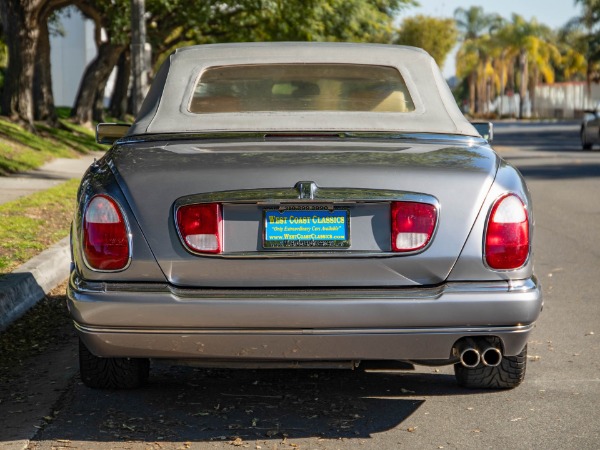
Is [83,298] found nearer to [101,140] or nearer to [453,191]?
[453,191]

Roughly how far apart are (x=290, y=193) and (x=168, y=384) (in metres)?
1.59

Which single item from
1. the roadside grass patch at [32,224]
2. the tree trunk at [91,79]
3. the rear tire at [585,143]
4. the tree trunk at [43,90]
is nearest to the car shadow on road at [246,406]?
the roadside grass patch at [32,224]

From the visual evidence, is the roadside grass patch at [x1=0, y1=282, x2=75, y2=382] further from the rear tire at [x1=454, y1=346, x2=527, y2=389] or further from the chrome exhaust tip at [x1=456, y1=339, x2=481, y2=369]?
the chrome exhaust tip at [x1=456, y1=339, x2=481, y2=369]

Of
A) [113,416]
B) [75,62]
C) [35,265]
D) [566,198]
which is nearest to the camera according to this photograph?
[113,416]

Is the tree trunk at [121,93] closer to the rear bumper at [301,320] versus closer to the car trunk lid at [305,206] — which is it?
the car trunk lid at [305,206]

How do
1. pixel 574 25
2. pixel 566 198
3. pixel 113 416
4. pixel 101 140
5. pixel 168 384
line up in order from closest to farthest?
pixel 113 416 < pixel 168 384 < pixel 101 140 < pixel 566 198 < pixel 574 25

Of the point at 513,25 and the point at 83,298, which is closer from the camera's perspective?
the point at 83,298

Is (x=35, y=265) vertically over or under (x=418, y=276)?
under

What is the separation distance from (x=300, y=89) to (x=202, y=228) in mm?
1717

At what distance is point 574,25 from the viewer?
279 ft

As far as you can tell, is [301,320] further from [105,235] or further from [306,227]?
[105,235]

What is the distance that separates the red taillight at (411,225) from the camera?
448cm

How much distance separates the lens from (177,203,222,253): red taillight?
176 inches

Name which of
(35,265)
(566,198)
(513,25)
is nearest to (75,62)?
(513,25)
